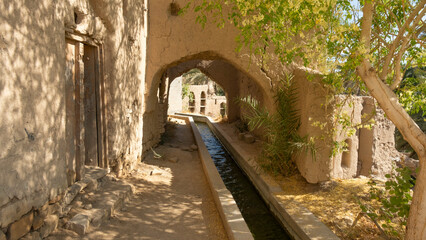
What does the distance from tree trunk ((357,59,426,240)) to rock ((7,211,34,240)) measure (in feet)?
13.4

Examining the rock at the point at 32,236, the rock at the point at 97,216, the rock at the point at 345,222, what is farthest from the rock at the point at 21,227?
the rock at the point at 345,222

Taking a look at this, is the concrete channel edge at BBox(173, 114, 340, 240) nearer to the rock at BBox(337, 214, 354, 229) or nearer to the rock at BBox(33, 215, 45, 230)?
the rock at BBox(337, 214, 354, 229)

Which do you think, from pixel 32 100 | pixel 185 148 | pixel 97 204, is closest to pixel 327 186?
pixel 97 204

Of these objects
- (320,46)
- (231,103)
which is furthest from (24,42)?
(231,103)

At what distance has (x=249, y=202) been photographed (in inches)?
244

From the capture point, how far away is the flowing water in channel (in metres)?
5.02

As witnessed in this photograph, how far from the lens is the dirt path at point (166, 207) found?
372cm

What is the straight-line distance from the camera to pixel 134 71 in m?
6.16

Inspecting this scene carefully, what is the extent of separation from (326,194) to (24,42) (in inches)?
203

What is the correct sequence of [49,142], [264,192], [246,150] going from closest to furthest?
[49,142] → [264,192] → [246,150]

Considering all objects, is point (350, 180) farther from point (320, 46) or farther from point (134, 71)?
point (134, 71)

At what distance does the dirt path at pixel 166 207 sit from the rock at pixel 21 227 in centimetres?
61

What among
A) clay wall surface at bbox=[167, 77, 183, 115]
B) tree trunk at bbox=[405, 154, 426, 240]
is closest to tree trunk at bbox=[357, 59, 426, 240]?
tree trunk at bbox=[405, 154, 426, 240]

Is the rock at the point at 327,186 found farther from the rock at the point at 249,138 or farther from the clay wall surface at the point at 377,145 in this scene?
the rock at the point at 249,138
